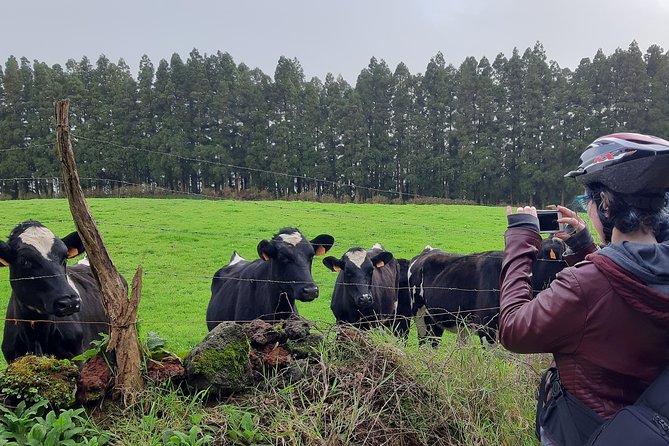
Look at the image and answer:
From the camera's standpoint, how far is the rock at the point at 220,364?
342cm

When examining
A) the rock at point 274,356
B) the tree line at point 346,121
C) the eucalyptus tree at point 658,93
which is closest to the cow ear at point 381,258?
the rock at point 274,356

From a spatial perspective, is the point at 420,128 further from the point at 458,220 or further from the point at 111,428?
the point at 111,428

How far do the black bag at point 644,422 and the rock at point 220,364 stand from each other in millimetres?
2291

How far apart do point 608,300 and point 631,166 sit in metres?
0.56

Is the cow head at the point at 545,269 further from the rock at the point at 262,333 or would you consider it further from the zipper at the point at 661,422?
→ the zipper at the point at 661,422

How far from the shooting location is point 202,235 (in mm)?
19266

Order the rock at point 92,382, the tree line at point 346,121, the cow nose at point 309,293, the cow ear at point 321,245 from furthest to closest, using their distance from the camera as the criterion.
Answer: the tree line at point 346,121
the cow ear at point 321,245
the cow nose at point 309,293
the rock at point 92,382

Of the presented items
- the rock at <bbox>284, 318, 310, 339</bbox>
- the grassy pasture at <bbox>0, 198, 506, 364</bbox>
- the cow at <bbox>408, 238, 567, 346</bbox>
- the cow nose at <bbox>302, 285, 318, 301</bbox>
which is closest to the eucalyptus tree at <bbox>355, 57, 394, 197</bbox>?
the grassy pasture at <bbox>0, 198, 506, 364</bbox>

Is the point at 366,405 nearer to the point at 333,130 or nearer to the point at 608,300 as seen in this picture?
the point at 608,300

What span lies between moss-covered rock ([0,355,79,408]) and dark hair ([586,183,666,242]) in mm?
3126

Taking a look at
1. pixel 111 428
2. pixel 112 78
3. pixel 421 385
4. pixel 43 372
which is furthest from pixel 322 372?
pixel 112 78

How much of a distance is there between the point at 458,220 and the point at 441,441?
21333 millimetres

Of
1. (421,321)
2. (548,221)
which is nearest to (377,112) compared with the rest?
(421,321)

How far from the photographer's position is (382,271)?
9109 mm
